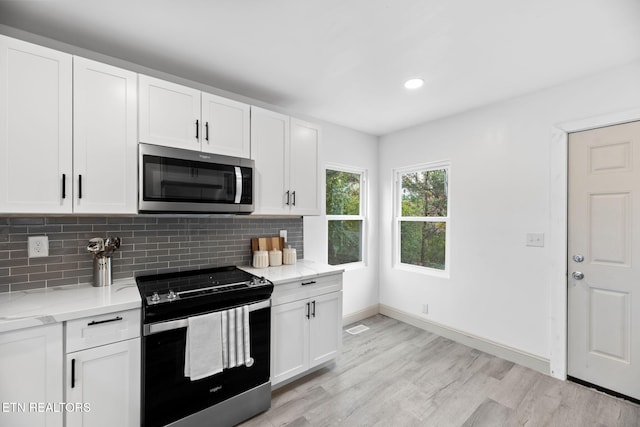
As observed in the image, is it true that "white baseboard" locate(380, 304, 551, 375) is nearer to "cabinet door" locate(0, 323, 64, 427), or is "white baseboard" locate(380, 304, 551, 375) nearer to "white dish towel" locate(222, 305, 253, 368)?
"white dish towel" locate(222, 305, 253, 368)

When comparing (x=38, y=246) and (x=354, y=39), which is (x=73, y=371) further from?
(x=354, y=39)

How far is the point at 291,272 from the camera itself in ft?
7.93

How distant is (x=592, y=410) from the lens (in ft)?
6.69

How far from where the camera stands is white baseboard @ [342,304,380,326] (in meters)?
3.57

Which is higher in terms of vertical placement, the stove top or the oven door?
the stove top

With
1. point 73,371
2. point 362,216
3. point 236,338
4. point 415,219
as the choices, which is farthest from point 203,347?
point 415,219

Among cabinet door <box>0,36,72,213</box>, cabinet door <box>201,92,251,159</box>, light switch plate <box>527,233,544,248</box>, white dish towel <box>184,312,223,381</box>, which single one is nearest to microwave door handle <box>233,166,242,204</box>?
cabinet door <box>201,92,251,159</box>

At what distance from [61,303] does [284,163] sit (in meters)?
1.76

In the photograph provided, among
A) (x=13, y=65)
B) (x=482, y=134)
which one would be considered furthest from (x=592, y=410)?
(x=13, y=65)

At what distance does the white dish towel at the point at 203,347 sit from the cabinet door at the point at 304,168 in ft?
3.89

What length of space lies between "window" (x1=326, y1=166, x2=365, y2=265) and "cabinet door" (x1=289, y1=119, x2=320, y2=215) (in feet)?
2.37

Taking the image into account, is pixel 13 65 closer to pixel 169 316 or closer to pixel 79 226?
pixel 79 226

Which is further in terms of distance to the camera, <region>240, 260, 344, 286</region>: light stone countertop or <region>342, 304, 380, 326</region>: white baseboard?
<region>342, 304, 380, 326</region>: white baseboard

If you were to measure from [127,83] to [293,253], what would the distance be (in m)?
1.85
